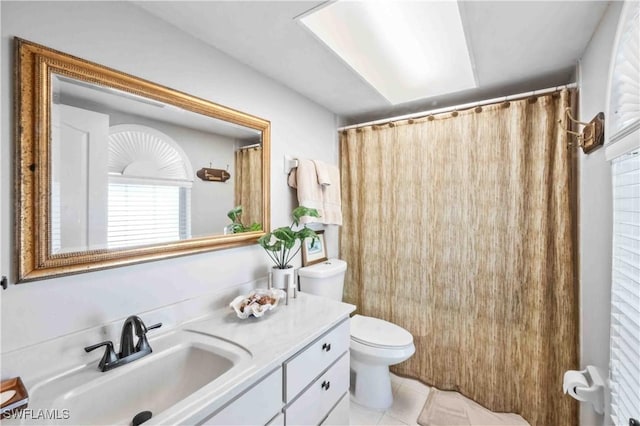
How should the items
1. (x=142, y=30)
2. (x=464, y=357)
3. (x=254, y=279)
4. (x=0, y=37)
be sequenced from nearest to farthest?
(x=0, y=37), (x=142, y=30), (x=254, y=279), (x=464, y=357)

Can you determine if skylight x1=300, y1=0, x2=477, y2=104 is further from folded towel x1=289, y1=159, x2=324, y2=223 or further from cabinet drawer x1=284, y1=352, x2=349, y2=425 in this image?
cabinet drawer x1=284, y1=352, x2=349, y2=425

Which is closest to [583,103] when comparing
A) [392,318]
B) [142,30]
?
[392,318]

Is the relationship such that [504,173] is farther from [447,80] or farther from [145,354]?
[145,354]

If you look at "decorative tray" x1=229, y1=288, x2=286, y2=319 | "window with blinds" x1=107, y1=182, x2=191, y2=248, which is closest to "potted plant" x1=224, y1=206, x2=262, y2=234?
"window with blinds" x1=107, y1=182, x2=191, y2=248

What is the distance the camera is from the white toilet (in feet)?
5.68

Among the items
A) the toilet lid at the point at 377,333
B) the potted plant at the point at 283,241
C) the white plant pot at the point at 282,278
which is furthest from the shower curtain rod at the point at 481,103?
the toilet lid at the point at 377,333

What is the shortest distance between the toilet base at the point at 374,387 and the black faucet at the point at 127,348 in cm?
138

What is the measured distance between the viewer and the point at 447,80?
1.83 m

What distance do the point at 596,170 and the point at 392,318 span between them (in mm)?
1581

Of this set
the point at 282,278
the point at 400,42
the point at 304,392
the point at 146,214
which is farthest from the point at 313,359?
the point at 400,42

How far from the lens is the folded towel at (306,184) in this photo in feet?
6.17

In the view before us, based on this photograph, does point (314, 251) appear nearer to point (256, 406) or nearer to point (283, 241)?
point (283, 241)

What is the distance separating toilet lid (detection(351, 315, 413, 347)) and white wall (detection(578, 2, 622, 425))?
0.90m

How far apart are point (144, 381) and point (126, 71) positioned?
1.20 meters
